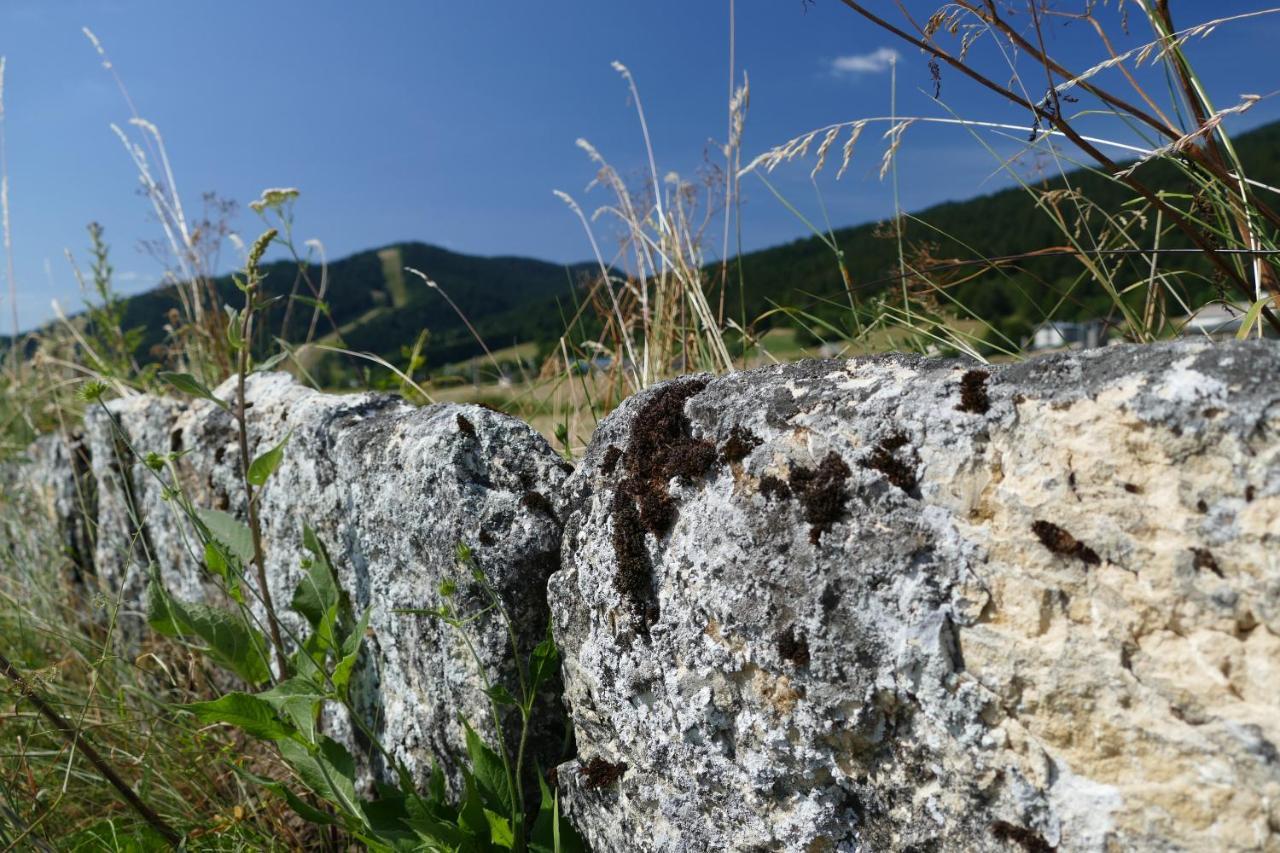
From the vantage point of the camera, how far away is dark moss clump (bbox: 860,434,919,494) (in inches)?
53.2

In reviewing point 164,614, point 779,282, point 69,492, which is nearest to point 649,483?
point 164,614

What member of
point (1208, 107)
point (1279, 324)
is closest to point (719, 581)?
point (1279, 324)

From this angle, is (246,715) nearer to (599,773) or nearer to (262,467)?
(262,467)

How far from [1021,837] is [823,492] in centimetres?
57

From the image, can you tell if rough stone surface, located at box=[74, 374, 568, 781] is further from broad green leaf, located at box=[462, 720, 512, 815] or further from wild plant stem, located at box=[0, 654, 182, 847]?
wild plant stem, located at box=[0, 654, 182, 847]

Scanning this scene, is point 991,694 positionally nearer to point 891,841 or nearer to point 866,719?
point 866,719

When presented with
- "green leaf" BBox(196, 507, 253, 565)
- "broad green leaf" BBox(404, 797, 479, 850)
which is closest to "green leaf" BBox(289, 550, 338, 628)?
"green leaf" BBox(196, 507, 253, 565)

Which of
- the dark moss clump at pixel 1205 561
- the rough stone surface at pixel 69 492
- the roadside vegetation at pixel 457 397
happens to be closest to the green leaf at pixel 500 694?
the roadside vegetation at pixel 457 397

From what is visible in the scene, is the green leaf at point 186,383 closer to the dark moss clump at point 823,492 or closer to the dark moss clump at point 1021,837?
the dark moss clump at point 823,492

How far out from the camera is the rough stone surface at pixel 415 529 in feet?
6.75

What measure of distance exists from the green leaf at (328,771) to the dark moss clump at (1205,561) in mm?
1684

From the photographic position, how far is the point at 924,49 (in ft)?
5.84

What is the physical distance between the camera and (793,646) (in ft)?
4.73

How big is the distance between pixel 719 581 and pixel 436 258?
5575 inches
